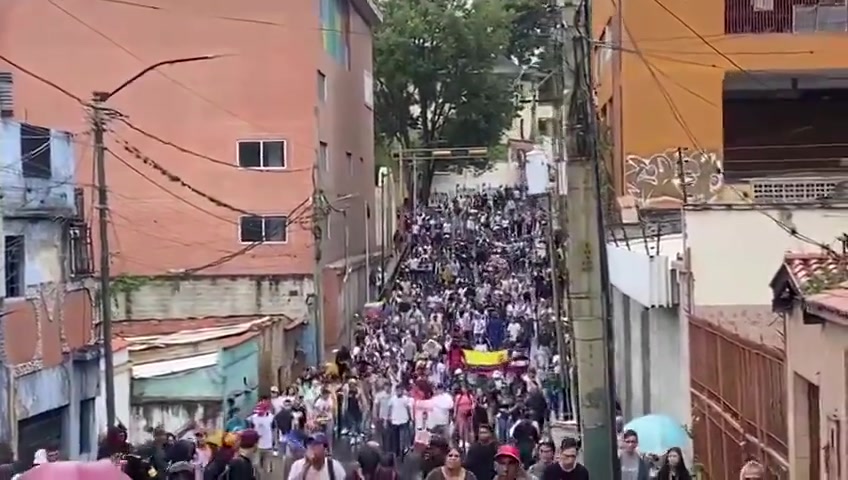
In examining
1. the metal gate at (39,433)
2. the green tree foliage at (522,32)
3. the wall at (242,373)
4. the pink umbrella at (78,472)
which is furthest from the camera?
the green tree foliage at (522,32)

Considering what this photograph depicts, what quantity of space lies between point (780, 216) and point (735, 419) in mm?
3732

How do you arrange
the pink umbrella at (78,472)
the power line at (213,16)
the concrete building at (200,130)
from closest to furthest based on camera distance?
the pink umbrella at (78,472)
the power line at (213,16)
the concrete building at (200,130)

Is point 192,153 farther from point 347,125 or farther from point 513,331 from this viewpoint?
point 347,125

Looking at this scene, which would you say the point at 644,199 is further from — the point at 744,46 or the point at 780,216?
the point at 780,216

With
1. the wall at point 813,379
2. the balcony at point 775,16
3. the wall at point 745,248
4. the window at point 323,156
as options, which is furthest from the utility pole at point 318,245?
the wall at point 813,379

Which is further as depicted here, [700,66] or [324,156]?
[324,156]

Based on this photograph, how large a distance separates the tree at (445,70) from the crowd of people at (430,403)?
9.92m

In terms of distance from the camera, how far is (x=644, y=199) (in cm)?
2641

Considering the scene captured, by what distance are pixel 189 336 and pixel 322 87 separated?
34.5ft

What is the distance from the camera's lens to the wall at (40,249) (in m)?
20.2

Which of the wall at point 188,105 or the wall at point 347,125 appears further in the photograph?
the wall at point 347,125

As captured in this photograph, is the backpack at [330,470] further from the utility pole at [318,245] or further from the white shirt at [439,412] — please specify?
the utility pole at [318,245]

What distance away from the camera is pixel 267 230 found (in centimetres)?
3372

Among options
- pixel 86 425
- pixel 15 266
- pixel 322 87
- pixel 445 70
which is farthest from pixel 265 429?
pixel 445 70
